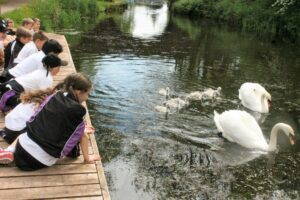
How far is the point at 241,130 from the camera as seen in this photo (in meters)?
9.15

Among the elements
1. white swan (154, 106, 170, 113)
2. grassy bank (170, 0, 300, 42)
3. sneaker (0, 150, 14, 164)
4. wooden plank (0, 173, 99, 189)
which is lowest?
grassy bank (170, 0, 300, 42)

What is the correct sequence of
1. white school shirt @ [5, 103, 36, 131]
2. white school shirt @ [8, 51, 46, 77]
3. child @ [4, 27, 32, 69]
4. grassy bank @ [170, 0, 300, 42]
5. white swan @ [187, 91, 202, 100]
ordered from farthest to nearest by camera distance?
grassy bank @ [170, 0, 300, 42], white swan @ [187, 91, 202, 100], child @ [4, 27, 32, 69], white school shirt @ [8, 51, 46, 77], white school shirt @ [5, 103, 36, 131]

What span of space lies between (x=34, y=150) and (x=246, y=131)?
488cm

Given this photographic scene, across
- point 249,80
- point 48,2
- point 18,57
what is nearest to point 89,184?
point 18,57

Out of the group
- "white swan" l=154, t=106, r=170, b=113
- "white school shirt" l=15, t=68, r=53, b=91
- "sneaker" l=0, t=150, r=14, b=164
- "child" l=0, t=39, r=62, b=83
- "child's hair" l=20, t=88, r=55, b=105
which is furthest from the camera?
"white swan" l=154, t=106, r=170, b=113

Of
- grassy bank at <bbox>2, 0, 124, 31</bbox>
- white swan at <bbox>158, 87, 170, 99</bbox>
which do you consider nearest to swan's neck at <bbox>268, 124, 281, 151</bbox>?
white swan at <bbox>158, 87, 170, 99</bbox>

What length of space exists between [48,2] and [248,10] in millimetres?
14806

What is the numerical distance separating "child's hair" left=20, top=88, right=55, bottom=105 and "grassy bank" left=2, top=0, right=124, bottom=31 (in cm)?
1514

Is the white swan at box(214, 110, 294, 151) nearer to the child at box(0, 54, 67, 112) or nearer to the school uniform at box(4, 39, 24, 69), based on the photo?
the child at box(0, 54, 67, 112)

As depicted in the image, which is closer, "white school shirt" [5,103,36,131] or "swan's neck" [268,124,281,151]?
"white school shirt" [5,103,36,131]

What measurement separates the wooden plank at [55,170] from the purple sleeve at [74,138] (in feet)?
0.61

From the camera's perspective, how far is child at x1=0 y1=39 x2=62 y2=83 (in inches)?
297

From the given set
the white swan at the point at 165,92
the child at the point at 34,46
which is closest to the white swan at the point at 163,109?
the white swan at the point at 165,92

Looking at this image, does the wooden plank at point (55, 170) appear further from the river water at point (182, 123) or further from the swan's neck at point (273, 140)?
the swan's neck at point (273, 140)
